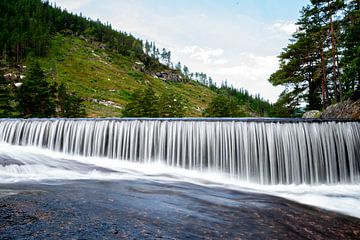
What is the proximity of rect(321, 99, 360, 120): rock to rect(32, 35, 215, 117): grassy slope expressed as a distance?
4756 centimetres

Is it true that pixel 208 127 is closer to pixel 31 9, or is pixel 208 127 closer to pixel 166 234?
pixel 166 234

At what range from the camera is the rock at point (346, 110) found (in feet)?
50.4

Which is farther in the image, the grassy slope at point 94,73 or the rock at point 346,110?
the grassy slope at point 94,73

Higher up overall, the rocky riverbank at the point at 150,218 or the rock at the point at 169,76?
the rock at the point at 169,76

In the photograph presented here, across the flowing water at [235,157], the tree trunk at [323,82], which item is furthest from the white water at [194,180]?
the tree trunk at [323,82]

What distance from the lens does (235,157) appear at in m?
13.0

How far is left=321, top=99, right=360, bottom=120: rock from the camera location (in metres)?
15.4

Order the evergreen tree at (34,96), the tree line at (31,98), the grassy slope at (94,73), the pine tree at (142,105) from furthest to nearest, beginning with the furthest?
the grassy slope at (94,73), the pine tree at (142,105), the evergreen tree at (34,96), the tree line at (31,98)

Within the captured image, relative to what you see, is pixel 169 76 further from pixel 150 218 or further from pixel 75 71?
pixel 150 218

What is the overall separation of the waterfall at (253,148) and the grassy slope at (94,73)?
1767 inches

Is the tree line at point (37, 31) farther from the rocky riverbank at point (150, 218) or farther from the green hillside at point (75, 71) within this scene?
the rocky riverbank at point (150, 218)

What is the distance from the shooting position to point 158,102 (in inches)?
1698

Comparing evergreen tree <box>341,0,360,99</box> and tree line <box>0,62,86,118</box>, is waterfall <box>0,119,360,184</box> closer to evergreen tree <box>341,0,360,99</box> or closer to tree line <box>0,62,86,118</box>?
evergreen tree <box>341,0,360,99</box>

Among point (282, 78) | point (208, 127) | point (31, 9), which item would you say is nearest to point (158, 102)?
point (282, 78)
